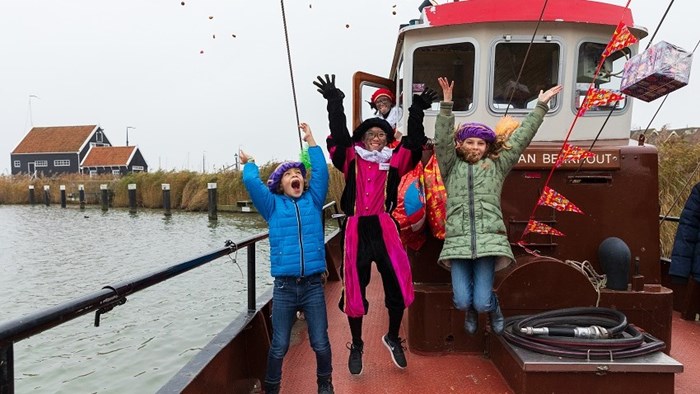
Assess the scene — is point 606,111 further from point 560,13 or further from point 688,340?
point 688,340

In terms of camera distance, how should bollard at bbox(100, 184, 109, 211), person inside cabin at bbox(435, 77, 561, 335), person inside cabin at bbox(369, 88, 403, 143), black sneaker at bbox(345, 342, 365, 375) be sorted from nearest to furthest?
person inside cabin at bbox(435, 77, 561, 335)
black sneaker at bbox(345, 342, 365, 375)
person inside cabin at bbox(369, 88, 403, 143)
bollard at bbox(100, 184, 109, 211)

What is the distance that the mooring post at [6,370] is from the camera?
1.38 m

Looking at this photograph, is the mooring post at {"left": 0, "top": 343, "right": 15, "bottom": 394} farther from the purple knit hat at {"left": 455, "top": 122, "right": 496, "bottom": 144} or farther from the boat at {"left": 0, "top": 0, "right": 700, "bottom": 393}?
the purple knit hat at {"left": 455, "top": 122, "right": 496, "bottom": 144}

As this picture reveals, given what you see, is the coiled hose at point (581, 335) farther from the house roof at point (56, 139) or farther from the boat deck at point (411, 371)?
the house roof at point (56, 139)

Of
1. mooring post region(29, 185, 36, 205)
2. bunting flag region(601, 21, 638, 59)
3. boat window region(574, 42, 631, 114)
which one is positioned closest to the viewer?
bunting flag region(601, 21, 638, 59)

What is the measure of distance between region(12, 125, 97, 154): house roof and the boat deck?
6936 centimetres

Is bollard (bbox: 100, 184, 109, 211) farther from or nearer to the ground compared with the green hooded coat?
nearer to the ground

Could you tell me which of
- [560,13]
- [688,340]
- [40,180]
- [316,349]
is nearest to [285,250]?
[316,349]

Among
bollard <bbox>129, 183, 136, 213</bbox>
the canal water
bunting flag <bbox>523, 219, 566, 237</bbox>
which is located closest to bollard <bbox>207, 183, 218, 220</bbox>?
the canal water

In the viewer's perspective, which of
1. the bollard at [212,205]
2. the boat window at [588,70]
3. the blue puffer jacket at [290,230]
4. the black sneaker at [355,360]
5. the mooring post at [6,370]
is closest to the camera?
the mooring post at [6,370]

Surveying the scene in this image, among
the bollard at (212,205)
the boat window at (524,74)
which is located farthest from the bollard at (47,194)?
the boat window at (524,74)

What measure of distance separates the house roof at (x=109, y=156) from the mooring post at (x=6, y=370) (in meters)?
65.5

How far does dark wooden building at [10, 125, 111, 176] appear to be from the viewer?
211ft

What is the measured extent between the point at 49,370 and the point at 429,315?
6435 mm
